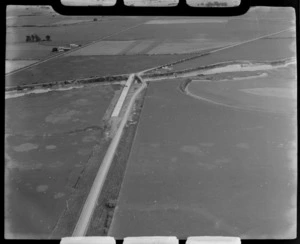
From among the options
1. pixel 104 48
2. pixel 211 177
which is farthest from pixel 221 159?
pixel 104 48

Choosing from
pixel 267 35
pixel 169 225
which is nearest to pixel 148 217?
pixel 169 225

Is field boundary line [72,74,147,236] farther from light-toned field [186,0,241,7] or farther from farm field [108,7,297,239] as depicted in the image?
light-toned field [186,0,241,7]

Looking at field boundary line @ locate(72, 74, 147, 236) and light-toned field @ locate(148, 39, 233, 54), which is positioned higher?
light-toned field @ locate(148, 39, 233, 54)

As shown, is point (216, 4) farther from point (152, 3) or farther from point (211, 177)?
point (211, 177)

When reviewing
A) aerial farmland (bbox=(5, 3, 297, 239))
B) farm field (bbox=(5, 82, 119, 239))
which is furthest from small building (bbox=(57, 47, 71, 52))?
farm field (bbox=(5, 82, 119, 239))

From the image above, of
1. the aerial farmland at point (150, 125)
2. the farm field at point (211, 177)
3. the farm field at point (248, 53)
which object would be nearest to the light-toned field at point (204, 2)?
the aerial farmland at point (150, 125)

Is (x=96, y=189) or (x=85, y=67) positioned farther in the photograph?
(x=85, y=67)

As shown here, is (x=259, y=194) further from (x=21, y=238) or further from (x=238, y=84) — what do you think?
(x=238, y=84)
